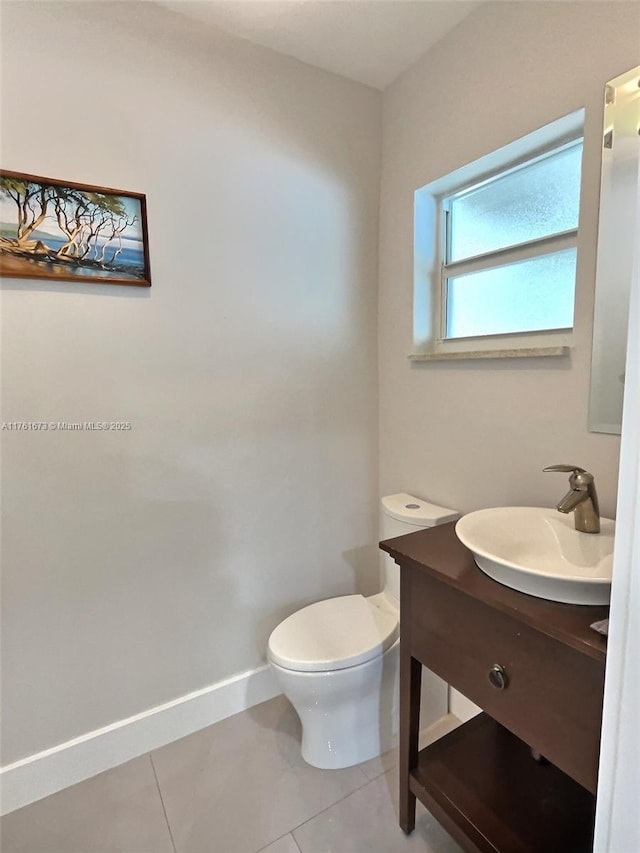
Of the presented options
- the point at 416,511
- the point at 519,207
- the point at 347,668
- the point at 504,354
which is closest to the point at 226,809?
the point at 347,668

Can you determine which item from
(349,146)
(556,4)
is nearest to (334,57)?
(349,146)

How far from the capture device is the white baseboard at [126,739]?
134 cm

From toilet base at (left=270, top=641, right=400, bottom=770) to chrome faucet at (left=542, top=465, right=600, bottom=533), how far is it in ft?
2.53

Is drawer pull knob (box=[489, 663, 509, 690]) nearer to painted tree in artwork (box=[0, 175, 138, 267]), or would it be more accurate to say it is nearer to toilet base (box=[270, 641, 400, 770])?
toilet base (box=[270, 641, 400, 770])

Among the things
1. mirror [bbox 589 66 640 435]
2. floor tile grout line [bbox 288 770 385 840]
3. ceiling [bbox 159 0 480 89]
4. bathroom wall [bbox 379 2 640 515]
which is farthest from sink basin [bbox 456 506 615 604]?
ceiling [bbox 159 0 480 89]

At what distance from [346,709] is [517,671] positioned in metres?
0.77

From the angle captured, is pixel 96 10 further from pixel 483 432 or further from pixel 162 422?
pixel 483 432

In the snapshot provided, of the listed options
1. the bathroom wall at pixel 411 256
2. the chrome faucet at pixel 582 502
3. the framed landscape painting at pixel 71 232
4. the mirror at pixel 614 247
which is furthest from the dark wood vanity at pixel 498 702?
the framed landscape painting at pixel 71 232

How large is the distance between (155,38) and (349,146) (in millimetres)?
749

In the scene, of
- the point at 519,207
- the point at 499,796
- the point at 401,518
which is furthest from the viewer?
the point at 401,518

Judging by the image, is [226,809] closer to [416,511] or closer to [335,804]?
[335,804]

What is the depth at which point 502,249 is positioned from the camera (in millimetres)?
1472

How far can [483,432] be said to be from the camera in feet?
4.78

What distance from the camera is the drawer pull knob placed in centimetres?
89
